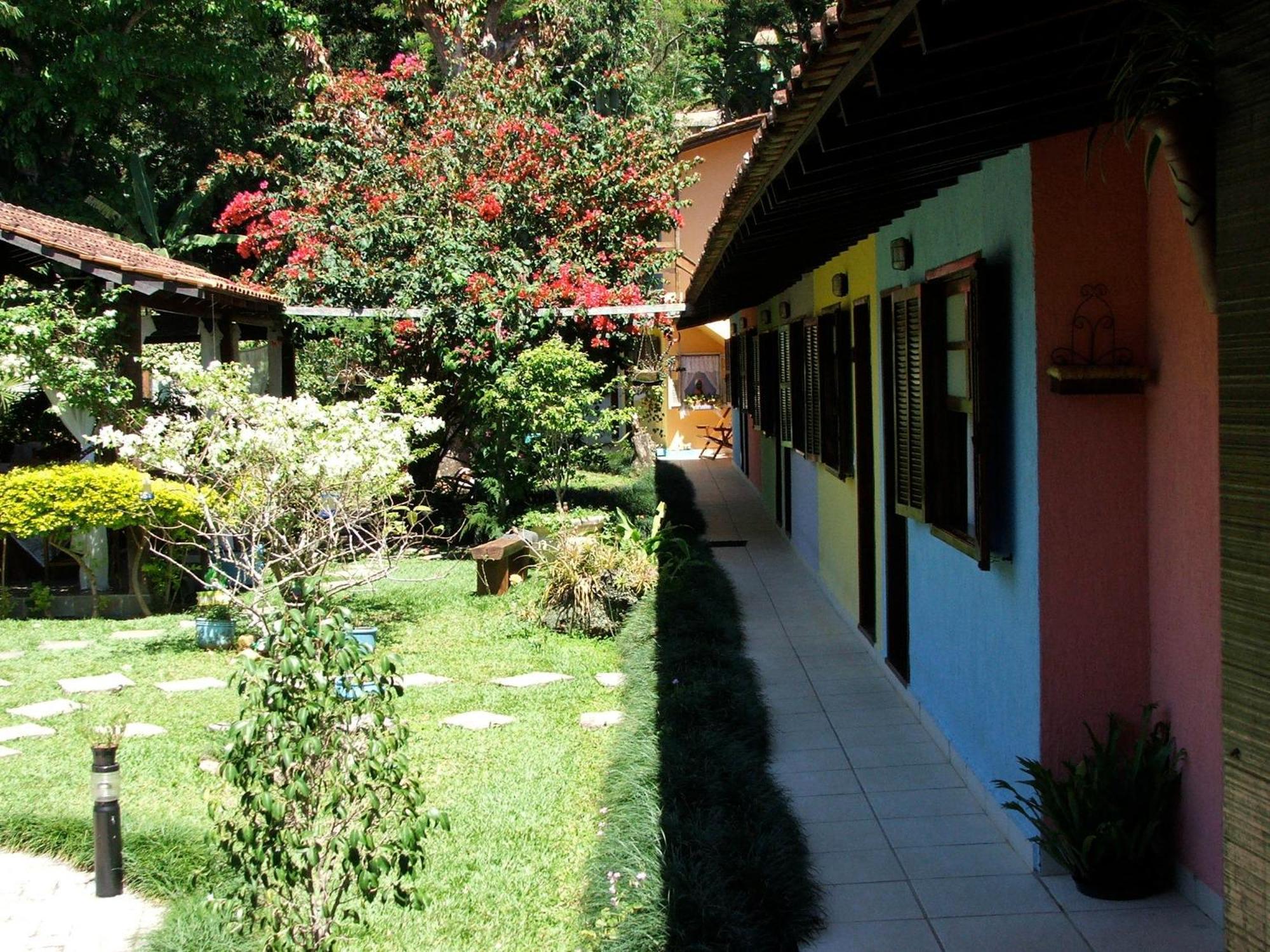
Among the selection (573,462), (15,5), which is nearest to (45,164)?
(15,5)

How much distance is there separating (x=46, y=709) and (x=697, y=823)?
5290 millimetres

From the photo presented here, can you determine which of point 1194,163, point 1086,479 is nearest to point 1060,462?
point 1086,479

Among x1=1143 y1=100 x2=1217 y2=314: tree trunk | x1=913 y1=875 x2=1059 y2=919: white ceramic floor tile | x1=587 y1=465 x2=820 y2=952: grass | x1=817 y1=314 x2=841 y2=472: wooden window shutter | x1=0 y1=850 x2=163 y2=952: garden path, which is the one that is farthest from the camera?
x1=817 y1=314 x2=841 y2=472: wooden window shutter

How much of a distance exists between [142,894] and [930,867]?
331 cm

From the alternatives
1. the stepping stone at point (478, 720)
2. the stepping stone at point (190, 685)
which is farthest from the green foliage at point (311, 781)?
the stepping stone at point (190, 685)

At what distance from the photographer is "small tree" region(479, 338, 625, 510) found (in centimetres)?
1439

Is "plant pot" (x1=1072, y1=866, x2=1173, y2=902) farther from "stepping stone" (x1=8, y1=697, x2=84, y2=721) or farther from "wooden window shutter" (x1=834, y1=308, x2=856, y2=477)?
"stepping stone" (x1=8, y1=697, x2=84, y2=721)

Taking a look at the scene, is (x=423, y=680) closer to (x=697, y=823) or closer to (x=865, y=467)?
(x=865, y=467)

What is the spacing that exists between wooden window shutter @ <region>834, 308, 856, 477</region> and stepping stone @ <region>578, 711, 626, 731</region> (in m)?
3.10

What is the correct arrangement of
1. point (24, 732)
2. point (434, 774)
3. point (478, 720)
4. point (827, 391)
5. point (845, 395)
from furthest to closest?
point (827, 391) < point (845, 395) < point (478, 720) < point (24, 732) < point (434, 774)

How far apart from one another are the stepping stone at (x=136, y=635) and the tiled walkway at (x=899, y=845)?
518 centimetres

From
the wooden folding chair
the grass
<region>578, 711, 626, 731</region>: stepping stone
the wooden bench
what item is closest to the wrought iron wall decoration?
the grass

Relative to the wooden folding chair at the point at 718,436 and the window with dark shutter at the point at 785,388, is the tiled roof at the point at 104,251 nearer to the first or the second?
the window with dark shutter at the point at 785,388

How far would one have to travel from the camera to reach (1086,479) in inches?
192
